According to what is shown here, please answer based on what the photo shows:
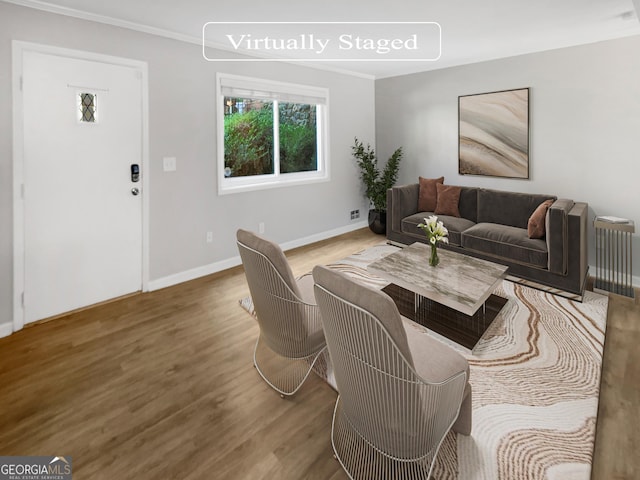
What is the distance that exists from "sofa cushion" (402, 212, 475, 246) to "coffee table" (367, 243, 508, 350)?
0.87 m

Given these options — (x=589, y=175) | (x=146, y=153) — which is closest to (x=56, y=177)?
(x=146, y=153)

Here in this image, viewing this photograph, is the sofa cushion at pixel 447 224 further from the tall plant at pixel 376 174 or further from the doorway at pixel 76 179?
the doorway at pixel 76 179

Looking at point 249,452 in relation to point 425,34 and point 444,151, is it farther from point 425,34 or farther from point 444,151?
point 444,151

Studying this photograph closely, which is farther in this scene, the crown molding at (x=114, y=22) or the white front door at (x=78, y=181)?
the white front door at (x=78, y=181)

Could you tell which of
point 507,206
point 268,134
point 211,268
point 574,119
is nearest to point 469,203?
point 507,206

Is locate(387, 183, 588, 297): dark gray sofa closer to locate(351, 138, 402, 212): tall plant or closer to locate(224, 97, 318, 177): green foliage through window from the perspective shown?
locate(351, 138, 402, 212): tall plant

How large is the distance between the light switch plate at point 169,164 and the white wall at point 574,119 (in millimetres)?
3638

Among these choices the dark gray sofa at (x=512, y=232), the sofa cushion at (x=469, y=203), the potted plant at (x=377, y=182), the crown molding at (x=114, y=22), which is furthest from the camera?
the potted plant at (x=377, y=182)

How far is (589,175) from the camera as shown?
3799 mm

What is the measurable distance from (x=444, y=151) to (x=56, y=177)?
460 centimetres

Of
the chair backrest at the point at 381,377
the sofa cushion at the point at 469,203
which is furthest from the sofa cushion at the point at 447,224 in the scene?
the chair backrest at the point at 381,377

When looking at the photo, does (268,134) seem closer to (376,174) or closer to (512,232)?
(376,174)

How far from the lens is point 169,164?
3.53 metres

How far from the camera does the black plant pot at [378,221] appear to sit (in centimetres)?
550
